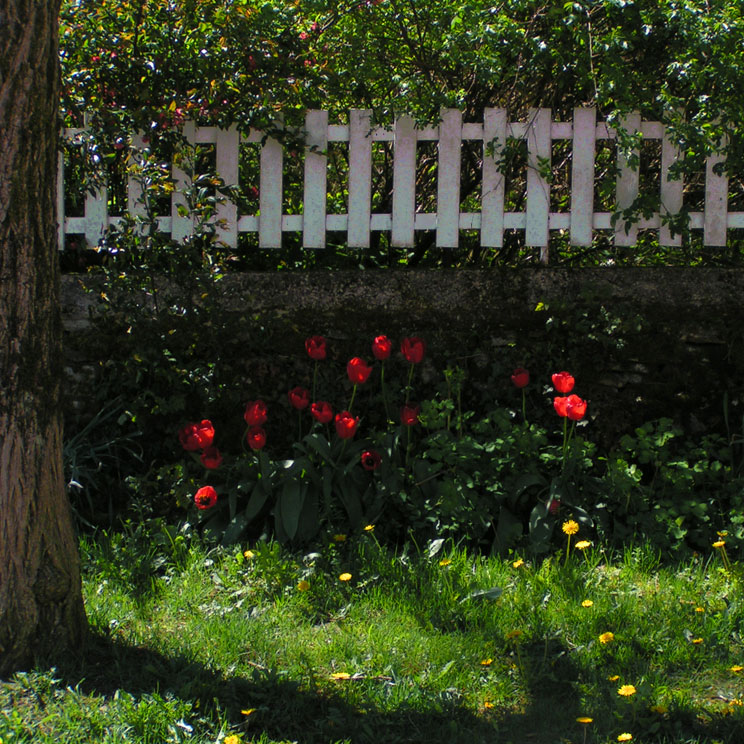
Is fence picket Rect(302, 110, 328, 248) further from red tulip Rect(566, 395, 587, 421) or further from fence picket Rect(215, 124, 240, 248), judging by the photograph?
red tulip Rect(566, 395, 587, 421)

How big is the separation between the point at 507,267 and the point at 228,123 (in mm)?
1482

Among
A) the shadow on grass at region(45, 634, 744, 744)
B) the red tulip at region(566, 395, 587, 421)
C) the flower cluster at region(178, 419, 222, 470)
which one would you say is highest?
the red tulip at region(566, 395, 587, 421)

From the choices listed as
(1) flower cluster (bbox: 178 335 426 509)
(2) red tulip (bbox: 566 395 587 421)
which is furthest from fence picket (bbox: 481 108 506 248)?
(2) red tulip (bbox: 566 395 587 421)

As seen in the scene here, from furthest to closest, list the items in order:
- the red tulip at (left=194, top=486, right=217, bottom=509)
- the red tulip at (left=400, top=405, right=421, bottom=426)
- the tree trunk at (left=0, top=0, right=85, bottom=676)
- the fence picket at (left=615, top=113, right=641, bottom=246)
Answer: the fence picket at (left=615, top=113, right=641, bottom=246), the red tulip at (left=400, top=405, right=421, bottom=426), the red tulip at (left=194, top=486, right=217, bottom=509), the tree trunk at (left=0, top=0, right=85, bottom=676)

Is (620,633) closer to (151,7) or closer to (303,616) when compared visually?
(303,616)

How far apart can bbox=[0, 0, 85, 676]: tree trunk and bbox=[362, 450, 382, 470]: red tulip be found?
1.27 meters

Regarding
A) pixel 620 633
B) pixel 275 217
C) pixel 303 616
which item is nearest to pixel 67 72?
pixel 275 217

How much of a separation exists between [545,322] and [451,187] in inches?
30.7

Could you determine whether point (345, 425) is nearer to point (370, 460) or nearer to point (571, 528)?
point (370, 460)

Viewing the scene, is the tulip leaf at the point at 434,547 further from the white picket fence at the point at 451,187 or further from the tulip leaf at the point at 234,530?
the white picket fence at the point at 451,187

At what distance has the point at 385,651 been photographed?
8.87ft

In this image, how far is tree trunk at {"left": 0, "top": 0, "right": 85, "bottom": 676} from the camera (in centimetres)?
244

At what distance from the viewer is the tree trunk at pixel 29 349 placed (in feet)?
8.00

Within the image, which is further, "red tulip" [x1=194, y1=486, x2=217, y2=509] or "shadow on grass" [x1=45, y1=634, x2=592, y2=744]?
"red tulip" [x1=194, y1=486, x2=217, y2=509]
